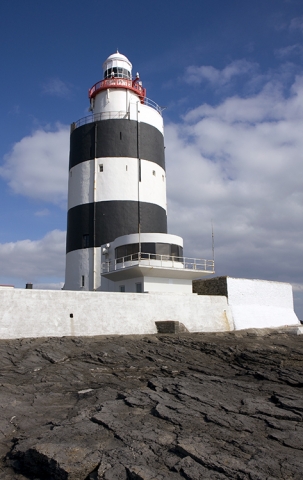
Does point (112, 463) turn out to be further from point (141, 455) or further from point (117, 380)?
point (117, 380)

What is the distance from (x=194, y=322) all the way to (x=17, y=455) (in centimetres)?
1623

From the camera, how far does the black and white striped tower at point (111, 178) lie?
26859 millimetres

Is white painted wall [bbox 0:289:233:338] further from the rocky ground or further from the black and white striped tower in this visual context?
the black and white striped tower

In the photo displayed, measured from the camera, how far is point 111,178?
27.5 meters

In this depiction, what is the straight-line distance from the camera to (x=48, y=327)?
17.4m

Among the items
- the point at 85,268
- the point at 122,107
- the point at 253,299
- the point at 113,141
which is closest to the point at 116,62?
the point at 122,107

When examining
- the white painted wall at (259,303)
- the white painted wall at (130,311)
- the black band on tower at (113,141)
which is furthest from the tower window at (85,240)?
the white painted wall at (259,303)

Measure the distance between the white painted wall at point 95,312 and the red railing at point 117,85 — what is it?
52.9 ft

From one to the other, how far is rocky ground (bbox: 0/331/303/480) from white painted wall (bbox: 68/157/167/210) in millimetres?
14409

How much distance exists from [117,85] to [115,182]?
24.7 feet

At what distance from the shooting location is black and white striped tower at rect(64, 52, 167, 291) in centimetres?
2686

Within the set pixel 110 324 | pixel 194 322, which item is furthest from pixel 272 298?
pixel 110 324

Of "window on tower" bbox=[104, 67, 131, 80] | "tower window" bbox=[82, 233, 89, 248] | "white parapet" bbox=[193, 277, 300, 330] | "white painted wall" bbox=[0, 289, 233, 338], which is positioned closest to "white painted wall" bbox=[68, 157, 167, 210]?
"tower window" bbox=[82, 233, 89, 248]

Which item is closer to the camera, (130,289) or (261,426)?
(261,426)
